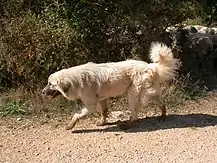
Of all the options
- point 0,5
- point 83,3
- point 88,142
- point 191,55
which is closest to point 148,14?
point 83,3

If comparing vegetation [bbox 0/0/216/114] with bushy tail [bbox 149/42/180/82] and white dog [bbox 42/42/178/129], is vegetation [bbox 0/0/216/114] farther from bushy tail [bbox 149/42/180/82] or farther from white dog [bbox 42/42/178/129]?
bushy tail [bbox 149/42/180/82]

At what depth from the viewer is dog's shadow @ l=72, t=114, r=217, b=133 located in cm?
759

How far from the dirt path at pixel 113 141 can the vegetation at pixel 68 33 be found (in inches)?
45.9

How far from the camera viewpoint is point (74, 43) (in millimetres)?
9031

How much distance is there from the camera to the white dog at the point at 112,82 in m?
7.35

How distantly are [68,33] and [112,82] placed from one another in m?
1.86

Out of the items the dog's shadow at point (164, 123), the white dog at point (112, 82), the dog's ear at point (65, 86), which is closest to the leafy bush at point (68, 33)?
the white dog at point (112, 82)

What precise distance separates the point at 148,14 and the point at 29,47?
2.42 meters

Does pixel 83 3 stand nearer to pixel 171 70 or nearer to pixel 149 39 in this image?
pixel 149 39

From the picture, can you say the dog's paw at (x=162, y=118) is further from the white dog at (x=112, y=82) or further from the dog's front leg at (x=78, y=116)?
the dog's front leg at (x=78, y=116)

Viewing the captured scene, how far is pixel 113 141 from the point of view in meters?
7.02

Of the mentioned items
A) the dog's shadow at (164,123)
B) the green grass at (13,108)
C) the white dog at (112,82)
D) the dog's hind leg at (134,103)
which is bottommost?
the dog's shadow at (164,123)

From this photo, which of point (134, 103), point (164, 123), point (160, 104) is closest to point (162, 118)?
point (164, 123)

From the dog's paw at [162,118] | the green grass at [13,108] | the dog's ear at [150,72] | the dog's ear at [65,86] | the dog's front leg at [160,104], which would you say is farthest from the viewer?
the green grass at [13,108]
